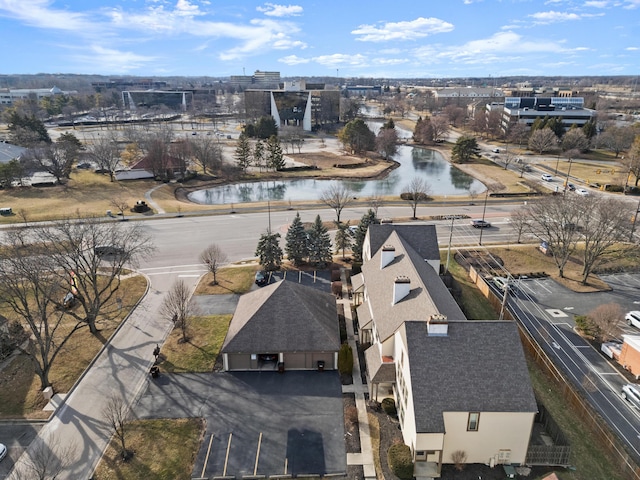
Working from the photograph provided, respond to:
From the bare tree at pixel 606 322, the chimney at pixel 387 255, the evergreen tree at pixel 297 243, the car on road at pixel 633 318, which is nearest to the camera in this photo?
the bare tree at pixel 606 322

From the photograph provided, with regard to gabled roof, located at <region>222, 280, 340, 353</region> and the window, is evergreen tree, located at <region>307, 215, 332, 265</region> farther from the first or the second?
the window

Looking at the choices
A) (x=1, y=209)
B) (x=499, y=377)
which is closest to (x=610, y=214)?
(x=499, y=377)

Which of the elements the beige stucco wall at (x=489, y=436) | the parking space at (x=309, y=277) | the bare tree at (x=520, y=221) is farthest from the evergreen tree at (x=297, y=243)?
the beige stucco wall at (x=489, y=436)

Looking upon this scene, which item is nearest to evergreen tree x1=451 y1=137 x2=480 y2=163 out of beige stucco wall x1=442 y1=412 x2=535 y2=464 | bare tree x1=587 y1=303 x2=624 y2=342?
bare tree x1=587 y1=303 x2=624 y2=342

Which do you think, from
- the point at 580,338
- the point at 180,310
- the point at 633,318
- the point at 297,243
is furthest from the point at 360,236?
the point at 633,318

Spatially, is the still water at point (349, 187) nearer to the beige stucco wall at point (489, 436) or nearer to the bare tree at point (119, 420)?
the bare tree at point (119, 420)

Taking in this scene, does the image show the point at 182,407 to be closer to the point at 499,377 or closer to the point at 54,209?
the point at 499,377

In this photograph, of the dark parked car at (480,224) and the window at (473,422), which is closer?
the window at (473,422)

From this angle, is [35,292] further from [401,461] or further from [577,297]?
[577,297]
